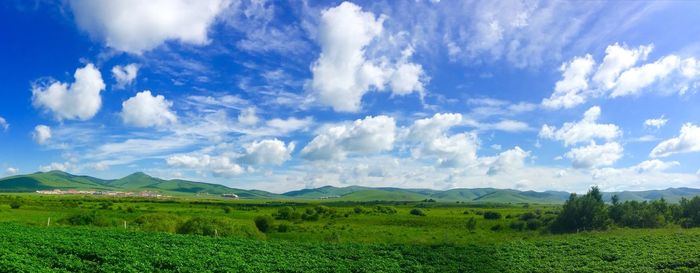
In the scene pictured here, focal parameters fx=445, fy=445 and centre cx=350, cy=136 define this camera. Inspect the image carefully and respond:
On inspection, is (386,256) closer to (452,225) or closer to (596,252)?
(596,252)

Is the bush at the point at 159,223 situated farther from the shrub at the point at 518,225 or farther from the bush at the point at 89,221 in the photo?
the shrub at the point at 518,225

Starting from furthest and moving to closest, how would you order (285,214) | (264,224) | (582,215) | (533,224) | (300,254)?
1. (285,214)
2. (533,224)
3. (264,224)
4. (582,215)
5. (300,254)

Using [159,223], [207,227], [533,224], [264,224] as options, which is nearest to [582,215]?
[533,224]

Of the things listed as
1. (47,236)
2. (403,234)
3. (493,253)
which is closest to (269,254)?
(47,236)

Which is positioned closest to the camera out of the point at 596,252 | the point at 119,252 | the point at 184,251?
the point at 119,252

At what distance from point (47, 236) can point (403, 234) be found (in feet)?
189

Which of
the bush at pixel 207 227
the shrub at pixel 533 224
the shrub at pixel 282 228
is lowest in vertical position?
the shrub at pixel 282 228

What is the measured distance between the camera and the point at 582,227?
86.1 m

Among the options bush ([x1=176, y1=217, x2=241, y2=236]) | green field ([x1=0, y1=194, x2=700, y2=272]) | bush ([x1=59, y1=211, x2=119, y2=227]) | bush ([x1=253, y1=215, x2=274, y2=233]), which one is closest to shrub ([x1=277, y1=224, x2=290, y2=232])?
bush ([x1=253, y1=215, x2=274, y2=233])

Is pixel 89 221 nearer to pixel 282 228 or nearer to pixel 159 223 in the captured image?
pixel 159 223

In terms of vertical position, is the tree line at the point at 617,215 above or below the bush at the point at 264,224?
above

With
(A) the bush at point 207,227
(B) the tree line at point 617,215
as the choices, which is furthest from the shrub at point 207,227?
(B) the tree line at point 617,215

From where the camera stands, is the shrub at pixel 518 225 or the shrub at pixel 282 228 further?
the shrub at pixel 518 225

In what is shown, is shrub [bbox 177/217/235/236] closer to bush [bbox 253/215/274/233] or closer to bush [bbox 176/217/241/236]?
bush [bbox 176/217/241/236]
